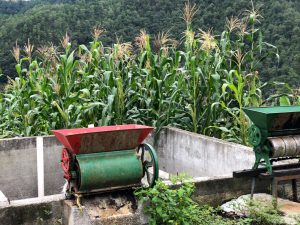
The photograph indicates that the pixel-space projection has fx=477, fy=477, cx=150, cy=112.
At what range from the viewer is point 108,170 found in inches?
157

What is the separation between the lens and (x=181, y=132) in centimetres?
655

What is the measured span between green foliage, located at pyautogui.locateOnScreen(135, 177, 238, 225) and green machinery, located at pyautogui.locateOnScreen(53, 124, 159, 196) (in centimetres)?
15

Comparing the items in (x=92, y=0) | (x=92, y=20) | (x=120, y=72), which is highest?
(x=92, y=0)

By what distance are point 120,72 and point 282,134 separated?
3101 millimetres

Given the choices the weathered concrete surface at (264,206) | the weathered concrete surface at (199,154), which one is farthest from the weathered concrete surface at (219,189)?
the weathered concrete surface at (199,154)

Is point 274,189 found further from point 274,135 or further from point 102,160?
point 102,160

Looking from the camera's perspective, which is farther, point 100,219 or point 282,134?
point 282,134

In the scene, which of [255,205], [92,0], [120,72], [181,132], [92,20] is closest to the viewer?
[255,205]

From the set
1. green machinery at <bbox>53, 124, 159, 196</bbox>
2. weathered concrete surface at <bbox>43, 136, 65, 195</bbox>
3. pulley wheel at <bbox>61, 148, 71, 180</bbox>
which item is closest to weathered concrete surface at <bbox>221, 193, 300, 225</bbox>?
green machinery at <bbox>53, 124, 159, 196</bbox>

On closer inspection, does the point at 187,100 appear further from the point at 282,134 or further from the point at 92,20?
the point at 92,20

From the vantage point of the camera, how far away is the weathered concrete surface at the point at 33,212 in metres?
3.82

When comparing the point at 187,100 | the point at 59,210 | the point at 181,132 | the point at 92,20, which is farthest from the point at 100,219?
the point at 92,20

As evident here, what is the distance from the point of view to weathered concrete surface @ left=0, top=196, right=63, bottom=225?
3820mm

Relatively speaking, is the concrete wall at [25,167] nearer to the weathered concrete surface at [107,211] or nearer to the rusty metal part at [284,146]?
the weathered concrete surface at [107,211]
